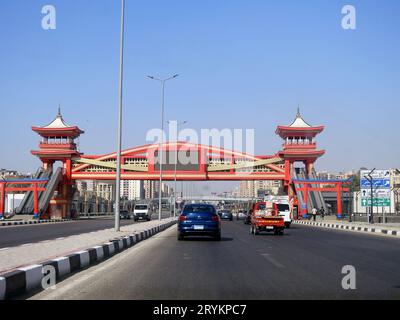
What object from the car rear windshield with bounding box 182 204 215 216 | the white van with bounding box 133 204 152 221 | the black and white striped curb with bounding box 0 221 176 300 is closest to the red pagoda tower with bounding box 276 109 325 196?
the white van with bounding box 133 204 152 221

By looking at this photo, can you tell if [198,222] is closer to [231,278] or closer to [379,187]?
[231,278]

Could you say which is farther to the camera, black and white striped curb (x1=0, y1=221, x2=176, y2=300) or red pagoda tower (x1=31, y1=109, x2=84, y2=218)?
red pagoda tower (x1=31, y1=109, x2=84, y2=218)

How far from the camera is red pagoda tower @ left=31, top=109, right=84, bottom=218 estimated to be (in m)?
71.9

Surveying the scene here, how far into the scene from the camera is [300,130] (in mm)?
74000

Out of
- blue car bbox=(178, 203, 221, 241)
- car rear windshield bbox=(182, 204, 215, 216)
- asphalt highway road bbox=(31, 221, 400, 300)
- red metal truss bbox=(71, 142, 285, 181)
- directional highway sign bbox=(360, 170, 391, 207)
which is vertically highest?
red metal truss bbox=(71, 142, 285, 181)

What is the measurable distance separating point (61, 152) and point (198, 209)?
2175 inches

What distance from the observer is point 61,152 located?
73938 millimetres

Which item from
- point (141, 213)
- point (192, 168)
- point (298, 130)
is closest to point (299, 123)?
point (298, 130)

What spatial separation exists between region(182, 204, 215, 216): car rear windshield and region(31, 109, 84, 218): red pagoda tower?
51.7 meters

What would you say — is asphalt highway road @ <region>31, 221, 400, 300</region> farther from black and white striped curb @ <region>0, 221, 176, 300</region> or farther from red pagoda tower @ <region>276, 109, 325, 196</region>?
red pagoda tower @ <region>276, 109, 325, 196</region>

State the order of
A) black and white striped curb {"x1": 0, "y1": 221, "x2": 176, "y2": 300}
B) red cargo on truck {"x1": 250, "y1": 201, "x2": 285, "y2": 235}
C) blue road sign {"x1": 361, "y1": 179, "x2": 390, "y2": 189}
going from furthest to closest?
blue road sign {"x1": 361, "y1": 179, "x2": 390, "y2": 189}
red cargo on truck {"x1": 250, "y1": 201, "x2": 285, "y2": 235}
black and white striped curb {"x1": 0, "y1": 221, "x2": 176, "y2": 300}

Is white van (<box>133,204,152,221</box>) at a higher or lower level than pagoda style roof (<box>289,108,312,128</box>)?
lower
